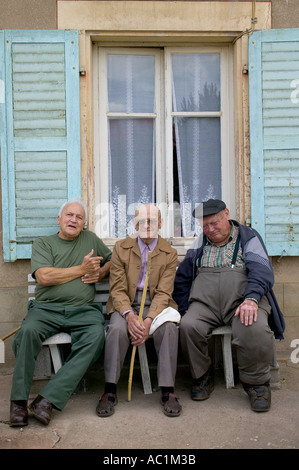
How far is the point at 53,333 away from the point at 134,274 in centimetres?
70

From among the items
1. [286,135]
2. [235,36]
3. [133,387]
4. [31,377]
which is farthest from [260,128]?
[31,377]

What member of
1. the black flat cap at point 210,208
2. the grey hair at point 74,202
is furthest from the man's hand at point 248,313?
the grey hair at point 74,202

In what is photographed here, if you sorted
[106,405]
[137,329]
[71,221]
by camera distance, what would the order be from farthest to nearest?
[71,221] → [137,329] → [106,405]

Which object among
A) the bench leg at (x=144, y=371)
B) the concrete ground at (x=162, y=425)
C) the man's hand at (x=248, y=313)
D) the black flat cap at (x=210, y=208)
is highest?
the black flat cap at (x=210, y=208)

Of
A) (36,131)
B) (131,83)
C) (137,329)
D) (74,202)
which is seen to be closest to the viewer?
(137,329)

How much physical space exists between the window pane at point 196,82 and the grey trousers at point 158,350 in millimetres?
2035

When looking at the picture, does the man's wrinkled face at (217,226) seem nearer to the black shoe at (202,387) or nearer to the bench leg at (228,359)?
the bench leg at (228,359)

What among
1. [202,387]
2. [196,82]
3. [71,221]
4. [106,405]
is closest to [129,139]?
[196,82]

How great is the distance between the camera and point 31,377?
3439mm

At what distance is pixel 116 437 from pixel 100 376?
1135 mm

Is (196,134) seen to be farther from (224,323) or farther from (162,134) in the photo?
(224,323)

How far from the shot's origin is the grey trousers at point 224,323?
3.53m

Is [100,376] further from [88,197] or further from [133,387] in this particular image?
[88,197]

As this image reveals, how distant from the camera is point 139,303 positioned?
389 cm
